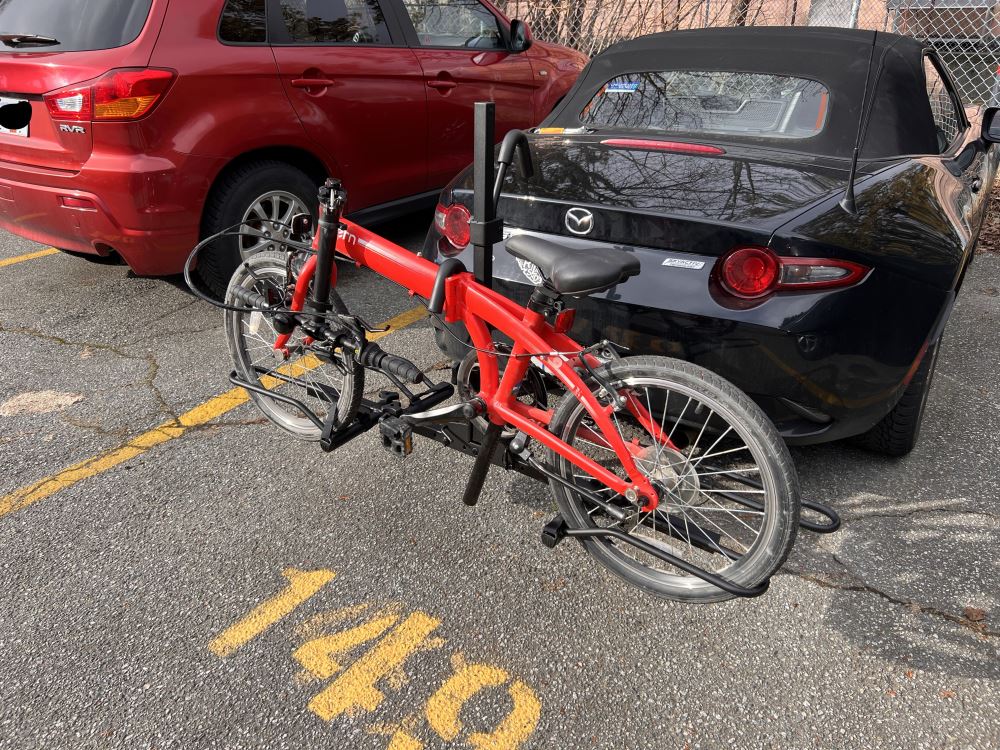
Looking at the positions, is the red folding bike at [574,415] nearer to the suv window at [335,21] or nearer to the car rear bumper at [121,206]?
the car rear bumper at [121,206]

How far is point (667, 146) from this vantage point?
2988 mm

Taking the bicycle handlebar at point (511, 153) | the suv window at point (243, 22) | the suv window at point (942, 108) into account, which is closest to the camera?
the bicycle handlebar at point (511, 153)

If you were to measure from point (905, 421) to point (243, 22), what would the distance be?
154 inches

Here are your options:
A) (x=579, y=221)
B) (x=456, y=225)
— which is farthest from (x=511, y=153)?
(x=456, y=225)

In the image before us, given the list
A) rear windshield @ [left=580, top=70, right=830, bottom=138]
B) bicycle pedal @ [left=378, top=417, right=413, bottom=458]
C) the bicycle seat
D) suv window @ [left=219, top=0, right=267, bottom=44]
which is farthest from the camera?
suv window @ [left=219, top=0, right=267, bottom=44]

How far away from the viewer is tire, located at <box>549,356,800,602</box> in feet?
6.51

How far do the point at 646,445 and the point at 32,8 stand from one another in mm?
4129

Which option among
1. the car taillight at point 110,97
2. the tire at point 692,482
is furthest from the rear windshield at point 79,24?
the tire at point 692,482

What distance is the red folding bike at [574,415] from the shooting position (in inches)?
82.0

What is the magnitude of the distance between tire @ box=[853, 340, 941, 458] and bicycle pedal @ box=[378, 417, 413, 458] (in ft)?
5.73

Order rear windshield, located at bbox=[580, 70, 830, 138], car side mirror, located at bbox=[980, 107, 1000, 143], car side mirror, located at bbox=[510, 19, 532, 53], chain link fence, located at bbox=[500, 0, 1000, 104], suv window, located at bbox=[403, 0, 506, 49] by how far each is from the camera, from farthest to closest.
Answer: chain link fence, located at bbox=[500, 0, 1000, 104], car side mirror, located at bbox=[510, 19, 532, 53], suv window, located at bbox=[403, 0, 506, 49], car side mirror, located at bbox=[980, 107, 1000, 143], rear windshield, located at bbox=[580, 70, 830, 138]

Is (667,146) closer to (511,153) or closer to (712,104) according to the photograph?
(712,104)

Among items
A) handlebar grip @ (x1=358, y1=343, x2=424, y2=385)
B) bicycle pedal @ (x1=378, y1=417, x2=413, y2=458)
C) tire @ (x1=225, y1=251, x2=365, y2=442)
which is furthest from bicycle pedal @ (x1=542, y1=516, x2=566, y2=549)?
tire @ (x1=225, y1=251, x2=365, y2=442)

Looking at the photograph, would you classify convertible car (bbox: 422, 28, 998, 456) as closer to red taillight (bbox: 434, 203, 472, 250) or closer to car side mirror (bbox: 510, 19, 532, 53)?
red taillight (bbox: 434, 203, 472, 250)
